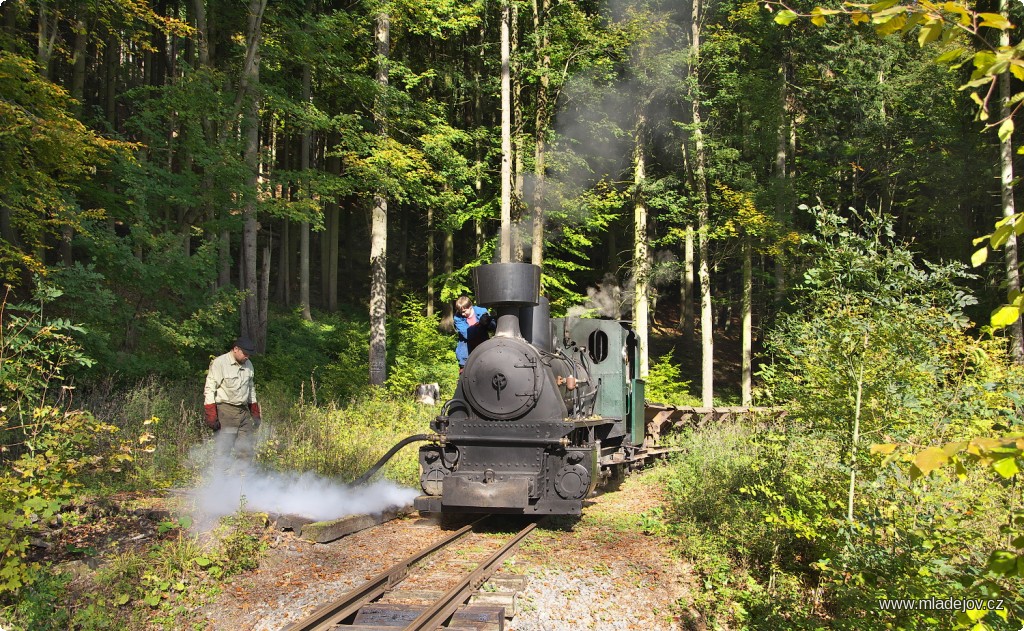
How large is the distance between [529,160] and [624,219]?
31.4 feet

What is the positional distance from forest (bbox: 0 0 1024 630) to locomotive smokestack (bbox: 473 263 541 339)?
2911 millimetres

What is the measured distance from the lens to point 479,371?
857 centimetres

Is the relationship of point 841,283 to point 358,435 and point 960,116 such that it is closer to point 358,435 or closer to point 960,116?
point 358,435

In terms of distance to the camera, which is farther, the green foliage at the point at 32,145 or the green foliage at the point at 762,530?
the green foliage at the point at 32,145

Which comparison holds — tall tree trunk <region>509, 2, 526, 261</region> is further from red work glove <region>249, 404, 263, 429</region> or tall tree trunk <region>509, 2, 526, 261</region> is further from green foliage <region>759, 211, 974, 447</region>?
green foliage <region>759, 211, 974, 447</region>

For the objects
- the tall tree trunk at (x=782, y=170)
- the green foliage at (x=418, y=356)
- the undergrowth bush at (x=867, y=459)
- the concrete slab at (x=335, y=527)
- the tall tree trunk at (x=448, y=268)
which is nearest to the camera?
the undergrowth bush at (x=867, y=459)

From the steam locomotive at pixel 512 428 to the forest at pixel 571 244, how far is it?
4.64 feet

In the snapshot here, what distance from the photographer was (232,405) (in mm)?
8852

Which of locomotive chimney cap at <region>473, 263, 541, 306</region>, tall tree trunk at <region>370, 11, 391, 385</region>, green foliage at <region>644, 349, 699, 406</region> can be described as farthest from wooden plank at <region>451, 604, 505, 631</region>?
green foliage at <region>644, 349, 699, 406</region>

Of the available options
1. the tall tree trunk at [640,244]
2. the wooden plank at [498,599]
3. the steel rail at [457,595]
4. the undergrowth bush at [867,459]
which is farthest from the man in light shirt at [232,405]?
the tall tree trunk at [640,244]

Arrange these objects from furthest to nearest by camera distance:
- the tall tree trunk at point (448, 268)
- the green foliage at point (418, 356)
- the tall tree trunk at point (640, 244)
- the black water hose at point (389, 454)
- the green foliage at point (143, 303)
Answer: the tall tree trunk at point (448, 268), the tall tree trunk at point (640, 244), the green foliage at point (418, 356), the green foliage at point (143, 303), the black water hose at point (389, 454)

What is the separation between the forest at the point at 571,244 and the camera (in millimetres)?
4953

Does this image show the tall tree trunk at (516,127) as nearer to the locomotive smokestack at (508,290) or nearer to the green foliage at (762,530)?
the locomotive smokestack at (508,290)

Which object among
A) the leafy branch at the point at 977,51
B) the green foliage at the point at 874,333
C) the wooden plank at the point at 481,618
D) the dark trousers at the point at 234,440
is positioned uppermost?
the leafy branch at the point at 977,51
